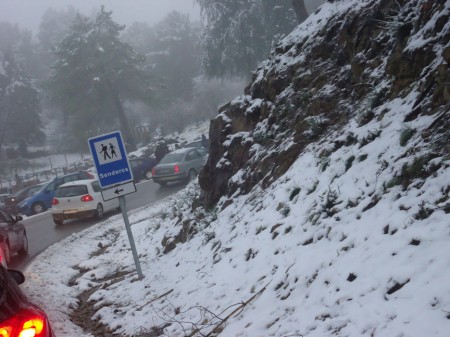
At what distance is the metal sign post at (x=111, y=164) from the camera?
25.0 ft

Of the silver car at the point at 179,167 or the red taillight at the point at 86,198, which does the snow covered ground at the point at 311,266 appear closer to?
the red taillight at the point at 86,198

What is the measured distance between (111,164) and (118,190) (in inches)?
18.0

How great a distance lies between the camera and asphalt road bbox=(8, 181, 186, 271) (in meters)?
12.3

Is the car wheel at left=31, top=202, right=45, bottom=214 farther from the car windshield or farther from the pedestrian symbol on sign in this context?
the pedestrian symbol on sign

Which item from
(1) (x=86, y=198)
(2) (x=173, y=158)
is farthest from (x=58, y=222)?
(2) (x=173, y=158)

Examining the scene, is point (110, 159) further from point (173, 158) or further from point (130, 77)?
point (130, 77)

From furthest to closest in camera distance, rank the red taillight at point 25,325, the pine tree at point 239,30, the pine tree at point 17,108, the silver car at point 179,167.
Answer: the pine tree at point 17,108 < the pine tree at point 239,30 < the silver car at point 179,167 < the red taillight at point 25,325

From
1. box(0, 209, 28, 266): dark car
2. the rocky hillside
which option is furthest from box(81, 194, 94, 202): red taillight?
the rocky hillside

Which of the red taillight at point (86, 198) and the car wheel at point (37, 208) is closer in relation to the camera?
the red taillight at point (86, 198)

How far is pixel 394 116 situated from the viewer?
5.99m

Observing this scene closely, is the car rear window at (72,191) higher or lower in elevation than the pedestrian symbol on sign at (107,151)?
lower

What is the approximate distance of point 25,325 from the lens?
2859mm

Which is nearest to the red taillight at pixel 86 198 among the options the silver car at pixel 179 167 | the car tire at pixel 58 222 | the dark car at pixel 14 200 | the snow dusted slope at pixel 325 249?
the car tire at pixel 58 222

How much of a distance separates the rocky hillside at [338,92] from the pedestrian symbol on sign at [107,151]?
265 cm
